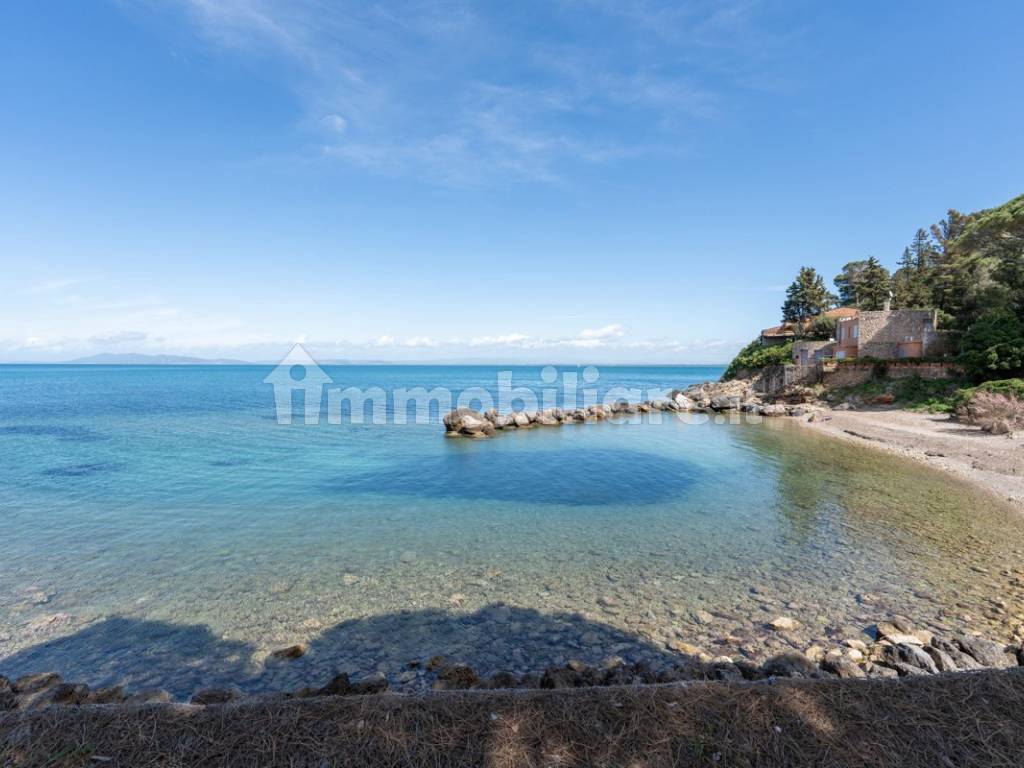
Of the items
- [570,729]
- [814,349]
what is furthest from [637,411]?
[570,729]

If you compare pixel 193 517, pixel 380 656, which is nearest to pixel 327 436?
pixel 193 517

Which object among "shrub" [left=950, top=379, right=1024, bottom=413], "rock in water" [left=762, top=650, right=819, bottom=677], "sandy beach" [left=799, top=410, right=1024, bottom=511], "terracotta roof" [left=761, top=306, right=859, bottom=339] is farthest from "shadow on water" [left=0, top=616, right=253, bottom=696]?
"terracotta roof" [left=761, top=306, right=859, bottom=339]

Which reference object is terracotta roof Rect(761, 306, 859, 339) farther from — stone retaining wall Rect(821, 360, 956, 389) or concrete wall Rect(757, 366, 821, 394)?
stone retaining wall Rect(821, 360, 956, 389)

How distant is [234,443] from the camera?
25.5 meters

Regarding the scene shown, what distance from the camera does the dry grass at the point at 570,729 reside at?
11.1ft

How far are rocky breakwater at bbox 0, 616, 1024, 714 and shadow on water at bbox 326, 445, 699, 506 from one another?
7964 mm

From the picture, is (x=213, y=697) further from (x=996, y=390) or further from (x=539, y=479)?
(x=996, y=390)

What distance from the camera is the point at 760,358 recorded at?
51938 millimetres

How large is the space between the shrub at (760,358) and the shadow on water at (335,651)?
49828mm

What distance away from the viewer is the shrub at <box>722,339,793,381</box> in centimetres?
4962

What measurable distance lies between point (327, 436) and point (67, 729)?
1008 inches

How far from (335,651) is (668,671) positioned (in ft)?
15.9

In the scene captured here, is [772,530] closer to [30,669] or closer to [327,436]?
[30,669]

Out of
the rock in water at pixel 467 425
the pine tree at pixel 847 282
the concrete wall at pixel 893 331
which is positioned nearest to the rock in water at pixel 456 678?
the rock in water at pixel 467 425
